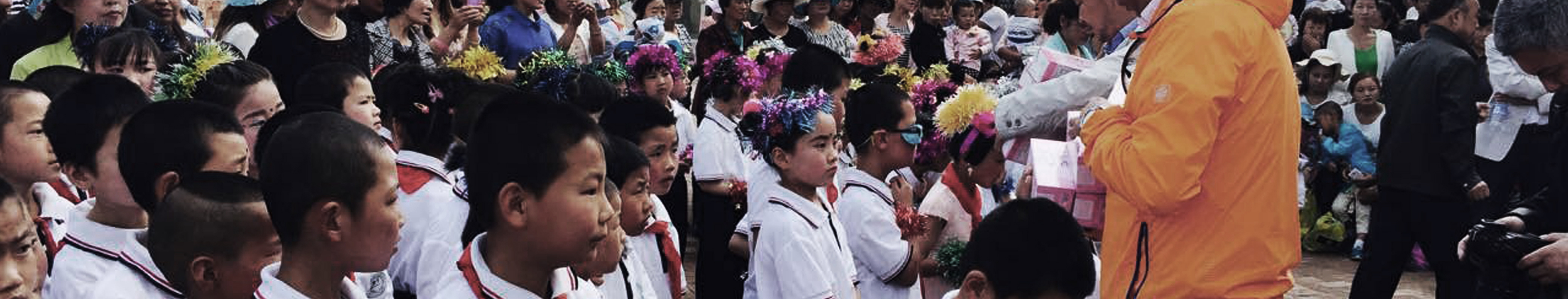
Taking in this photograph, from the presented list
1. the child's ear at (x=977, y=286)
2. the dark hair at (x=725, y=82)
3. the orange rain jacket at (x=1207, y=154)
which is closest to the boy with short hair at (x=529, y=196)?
the child's ear at (x=977, y=286)

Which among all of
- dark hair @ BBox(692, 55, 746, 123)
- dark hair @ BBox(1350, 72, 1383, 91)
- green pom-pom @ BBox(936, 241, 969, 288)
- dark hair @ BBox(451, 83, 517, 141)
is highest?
dark hair @ BBox(451, 83, 517, 141)

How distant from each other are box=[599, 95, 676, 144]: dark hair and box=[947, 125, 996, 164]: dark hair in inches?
38.5

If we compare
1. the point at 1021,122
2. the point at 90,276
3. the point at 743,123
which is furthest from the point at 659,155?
the point at 90,276

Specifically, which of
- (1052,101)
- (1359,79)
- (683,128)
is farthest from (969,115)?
(1359,79)

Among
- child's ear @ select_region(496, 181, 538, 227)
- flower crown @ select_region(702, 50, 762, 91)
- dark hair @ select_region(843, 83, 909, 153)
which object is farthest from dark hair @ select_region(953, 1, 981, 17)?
child's ear @ select_region(496, 181, 538, 227)

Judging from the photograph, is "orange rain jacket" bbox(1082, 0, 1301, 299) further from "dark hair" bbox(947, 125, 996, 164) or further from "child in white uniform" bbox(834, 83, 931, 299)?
"dark hair" bbox(947, 125, 996, 164)

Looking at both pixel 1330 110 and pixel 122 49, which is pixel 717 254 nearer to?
pixel 122 49

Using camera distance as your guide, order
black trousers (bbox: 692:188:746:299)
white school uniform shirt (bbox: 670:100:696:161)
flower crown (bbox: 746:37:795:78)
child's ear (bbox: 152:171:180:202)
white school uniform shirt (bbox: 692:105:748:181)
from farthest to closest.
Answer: white school uniform shirt (bbox: 670:100:696:161) → flower crown (bbox: 746:37:795:78) → white school uniform shirt (bbox: 692:105:748:181) → black trousers (bbox: 692:188:746:299) → child's ear (bbox: 152:171:180:202)

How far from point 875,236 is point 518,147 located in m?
2.61

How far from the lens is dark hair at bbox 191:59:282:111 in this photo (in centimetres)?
526

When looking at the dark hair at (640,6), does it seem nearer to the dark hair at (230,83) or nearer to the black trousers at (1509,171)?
the black trousers at (1509,171)

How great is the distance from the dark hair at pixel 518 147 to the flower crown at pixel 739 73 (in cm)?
480

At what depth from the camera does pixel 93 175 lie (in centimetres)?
429

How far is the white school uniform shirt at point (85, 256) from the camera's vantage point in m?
3.82
